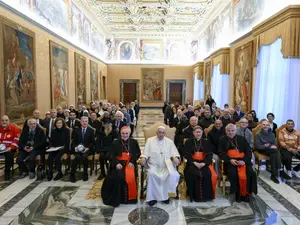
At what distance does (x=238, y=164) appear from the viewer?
15.8ft

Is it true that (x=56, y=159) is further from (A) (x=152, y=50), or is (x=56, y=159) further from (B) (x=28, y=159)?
(A) (x=152, y=50)

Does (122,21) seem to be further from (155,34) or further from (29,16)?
(29,16)

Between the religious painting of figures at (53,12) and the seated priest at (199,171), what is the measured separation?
7.48 m

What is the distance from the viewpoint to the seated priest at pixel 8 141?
231 inches

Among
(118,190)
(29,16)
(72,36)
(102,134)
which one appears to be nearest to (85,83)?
(72,36)

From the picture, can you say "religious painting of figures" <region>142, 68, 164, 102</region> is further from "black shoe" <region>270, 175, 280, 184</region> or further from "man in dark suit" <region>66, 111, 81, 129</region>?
"black shoe" <region>270, 175, 280, 184</region>

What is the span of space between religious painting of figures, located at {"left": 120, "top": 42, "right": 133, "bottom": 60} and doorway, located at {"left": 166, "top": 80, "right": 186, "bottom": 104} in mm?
4606

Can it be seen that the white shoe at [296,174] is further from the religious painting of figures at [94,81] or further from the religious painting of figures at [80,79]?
A: the religious painting of figures at [94,81]

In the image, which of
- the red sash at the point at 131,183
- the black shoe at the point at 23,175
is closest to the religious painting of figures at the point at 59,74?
the black shoe at the point at 23,175

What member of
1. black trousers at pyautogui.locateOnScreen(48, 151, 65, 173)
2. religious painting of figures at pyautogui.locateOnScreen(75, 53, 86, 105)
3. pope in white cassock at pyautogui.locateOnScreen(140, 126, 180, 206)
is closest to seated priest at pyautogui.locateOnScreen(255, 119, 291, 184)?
pope in white cassock at pyautogui.locateOnScreen(140, 126, 180, 206)

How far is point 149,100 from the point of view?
81.7ft

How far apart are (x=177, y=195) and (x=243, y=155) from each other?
5.13 ft

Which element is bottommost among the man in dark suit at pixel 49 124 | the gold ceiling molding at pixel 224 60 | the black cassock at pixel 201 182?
the black cassock at pixel 201 182

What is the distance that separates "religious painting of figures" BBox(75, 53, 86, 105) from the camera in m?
13.5
